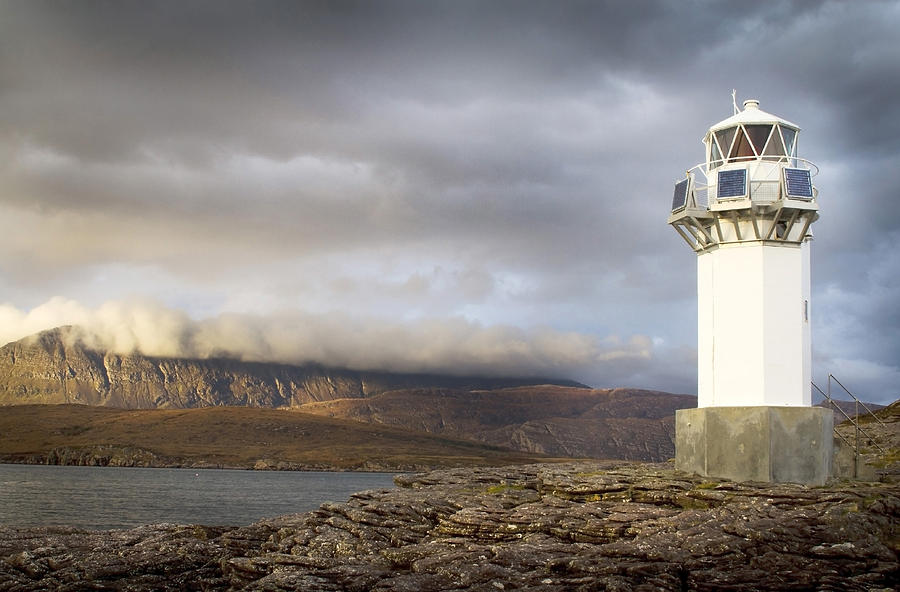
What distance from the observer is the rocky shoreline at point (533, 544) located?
21391 mm

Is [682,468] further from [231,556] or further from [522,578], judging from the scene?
[231,556]

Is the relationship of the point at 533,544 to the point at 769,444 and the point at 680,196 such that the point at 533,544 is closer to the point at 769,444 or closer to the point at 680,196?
the point at 769,444

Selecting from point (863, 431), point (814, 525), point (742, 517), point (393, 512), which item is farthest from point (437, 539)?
point (863, 431)

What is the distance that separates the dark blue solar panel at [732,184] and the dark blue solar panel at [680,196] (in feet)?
4.83

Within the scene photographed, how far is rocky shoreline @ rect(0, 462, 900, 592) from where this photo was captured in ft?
70.2

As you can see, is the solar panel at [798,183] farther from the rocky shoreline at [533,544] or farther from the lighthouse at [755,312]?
the rocky shoreline at [533,544]

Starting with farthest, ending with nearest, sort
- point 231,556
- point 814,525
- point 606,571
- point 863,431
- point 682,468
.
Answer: point 863,431, point 682,468, point 231,556, point 814,525, point 606,571

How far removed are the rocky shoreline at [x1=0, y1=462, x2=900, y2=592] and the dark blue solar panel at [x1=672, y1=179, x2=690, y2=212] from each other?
1070cm

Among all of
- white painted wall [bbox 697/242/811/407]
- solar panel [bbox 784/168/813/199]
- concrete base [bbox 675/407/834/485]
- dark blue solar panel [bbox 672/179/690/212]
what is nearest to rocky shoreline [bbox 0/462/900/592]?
concrete base [bbox 675/407/834/485]

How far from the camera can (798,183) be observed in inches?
1261

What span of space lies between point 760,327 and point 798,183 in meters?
5.70

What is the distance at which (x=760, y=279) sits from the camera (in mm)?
32156

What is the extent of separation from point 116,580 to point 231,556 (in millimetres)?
3582

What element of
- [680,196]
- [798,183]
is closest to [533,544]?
[680,196]
